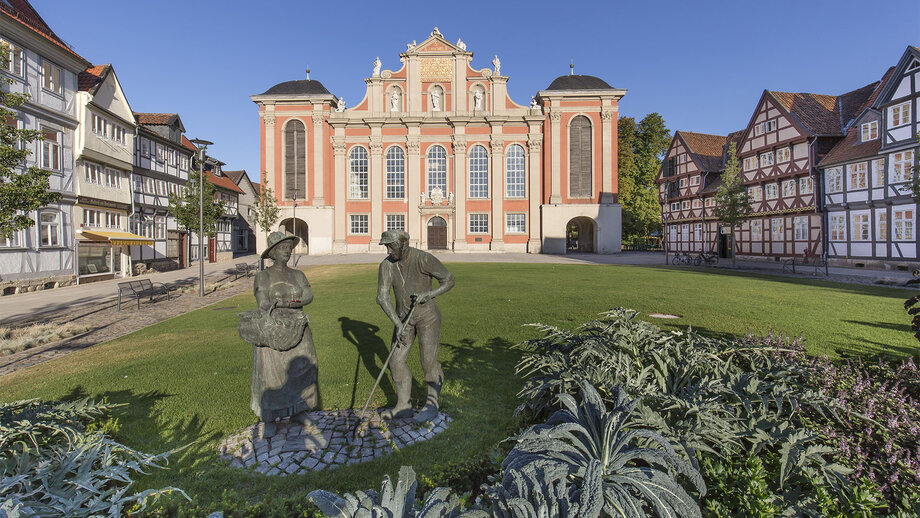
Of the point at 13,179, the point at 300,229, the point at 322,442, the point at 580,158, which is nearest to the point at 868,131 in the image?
the point at 580,158

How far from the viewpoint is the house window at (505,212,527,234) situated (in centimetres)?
3909

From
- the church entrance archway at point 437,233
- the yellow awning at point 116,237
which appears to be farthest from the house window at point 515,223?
the yellow awning at point 116,237

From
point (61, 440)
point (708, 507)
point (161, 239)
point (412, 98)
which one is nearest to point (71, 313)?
point (61, 440)

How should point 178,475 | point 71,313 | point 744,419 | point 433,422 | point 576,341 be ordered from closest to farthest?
point 744,419
point 178,475
point 433,422
point 576,341
point 71,313

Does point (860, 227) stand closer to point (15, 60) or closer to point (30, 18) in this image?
point (15, 60)

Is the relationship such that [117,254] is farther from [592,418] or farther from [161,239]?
[592,418]

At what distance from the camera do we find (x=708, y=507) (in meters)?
2.43

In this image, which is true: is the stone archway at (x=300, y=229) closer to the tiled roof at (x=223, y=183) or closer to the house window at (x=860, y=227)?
the tiled roof at (x=223, y=183)

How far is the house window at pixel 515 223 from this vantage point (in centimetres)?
3909

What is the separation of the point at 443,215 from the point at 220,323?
3016 cm

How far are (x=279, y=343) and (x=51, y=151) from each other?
890 inches

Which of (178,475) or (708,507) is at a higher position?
(708,507)

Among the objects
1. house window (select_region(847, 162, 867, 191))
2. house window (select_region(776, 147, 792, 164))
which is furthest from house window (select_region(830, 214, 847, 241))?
house window (select_region(776, 147, 792, 164))

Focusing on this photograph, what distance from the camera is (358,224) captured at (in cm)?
3928
